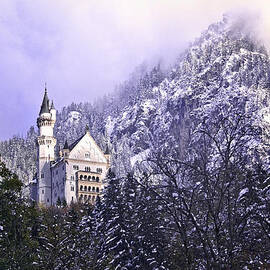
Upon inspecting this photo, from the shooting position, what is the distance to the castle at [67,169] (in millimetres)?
116438

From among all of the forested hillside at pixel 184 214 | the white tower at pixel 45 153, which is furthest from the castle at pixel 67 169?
the forested hillside at pixel 184 214

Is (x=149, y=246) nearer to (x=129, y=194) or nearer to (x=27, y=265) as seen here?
(x=129, y=194)

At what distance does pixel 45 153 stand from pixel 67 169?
32.9 feet

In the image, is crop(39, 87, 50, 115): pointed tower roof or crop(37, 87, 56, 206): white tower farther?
crop(39, 87, 50, 115): pointed tower roof

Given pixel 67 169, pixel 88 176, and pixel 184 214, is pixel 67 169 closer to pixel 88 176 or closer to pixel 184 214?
pixel 88 176

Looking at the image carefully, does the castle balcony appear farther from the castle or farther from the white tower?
the white tower

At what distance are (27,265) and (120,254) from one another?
11.3 metres

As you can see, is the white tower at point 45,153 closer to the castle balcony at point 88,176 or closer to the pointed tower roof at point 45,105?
the pointed tower roof at point 45,105

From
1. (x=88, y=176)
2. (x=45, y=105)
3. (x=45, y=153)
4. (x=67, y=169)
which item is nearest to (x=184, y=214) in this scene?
(x=67, y=169)

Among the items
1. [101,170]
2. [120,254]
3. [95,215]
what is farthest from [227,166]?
[101,170]

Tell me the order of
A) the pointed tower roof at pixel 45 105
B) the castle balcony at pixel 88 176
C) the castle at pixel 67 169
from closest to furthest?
the castle at pixel 67 169, the castle balcony at pixel 88 176, the pointed tower roof at pixel 45 105

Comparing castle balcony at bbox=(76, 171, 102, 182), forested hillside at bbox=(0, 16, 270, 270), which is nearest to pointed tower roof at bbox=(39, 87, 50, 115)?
castle balcony at bbox=(76, 171, 102, 182)

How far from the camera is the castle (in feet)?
382

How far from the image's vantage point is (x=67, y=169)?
4614 inches
